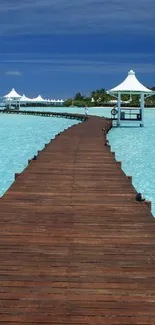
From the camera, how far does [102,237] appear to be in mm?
6199

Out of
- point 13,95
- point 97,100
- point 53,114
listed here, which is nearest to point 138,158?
point 53,114

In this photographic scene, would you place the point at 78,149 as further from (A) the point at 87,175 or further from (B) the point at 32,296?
(B) the point at 32,296

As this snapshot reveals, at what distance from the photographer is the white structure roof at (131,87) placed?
3618 centimetres

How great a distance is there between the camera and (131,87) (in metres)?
36.8

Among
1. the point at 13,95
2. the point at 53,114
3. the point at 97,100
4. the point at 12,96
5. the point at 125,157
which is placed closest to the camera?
the point at 125,157

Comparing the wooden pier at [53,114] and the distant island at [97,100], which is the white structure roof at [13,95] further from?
the distant island at [97,100]

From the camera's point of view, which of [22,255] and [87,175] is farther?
[87,175]

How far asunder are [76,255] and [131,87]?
32210 millimetres

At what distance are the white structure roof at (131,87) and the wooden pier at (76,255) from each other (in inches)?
1048

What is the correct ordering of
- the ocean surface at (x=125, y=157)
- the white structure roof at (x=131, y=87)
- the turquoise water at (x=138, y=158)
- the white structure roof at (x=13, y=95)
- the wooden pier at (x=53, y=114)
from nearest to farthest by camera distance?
the turquoise water at (x=138, y=158) → the ocean surface at (x=125, y=157) → the white structure roof at (x=131, y=87) → the wooden pier at (x=53, y=114) → the white structure roof at (x=13, y=95)

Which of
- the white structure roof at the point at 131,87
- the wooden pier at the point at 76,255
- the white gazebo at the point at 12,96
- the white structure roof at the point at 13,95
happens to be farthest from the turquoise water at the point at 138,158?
the white gazebo at the point at 12,96

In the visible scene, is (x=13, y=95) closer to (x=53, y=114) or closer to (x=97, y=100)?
(x=53, y=114)

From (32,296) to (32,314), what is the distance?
0.33 metres

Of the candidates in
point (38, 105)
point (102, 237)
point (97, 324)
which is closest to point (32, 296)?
point (97, 324)
